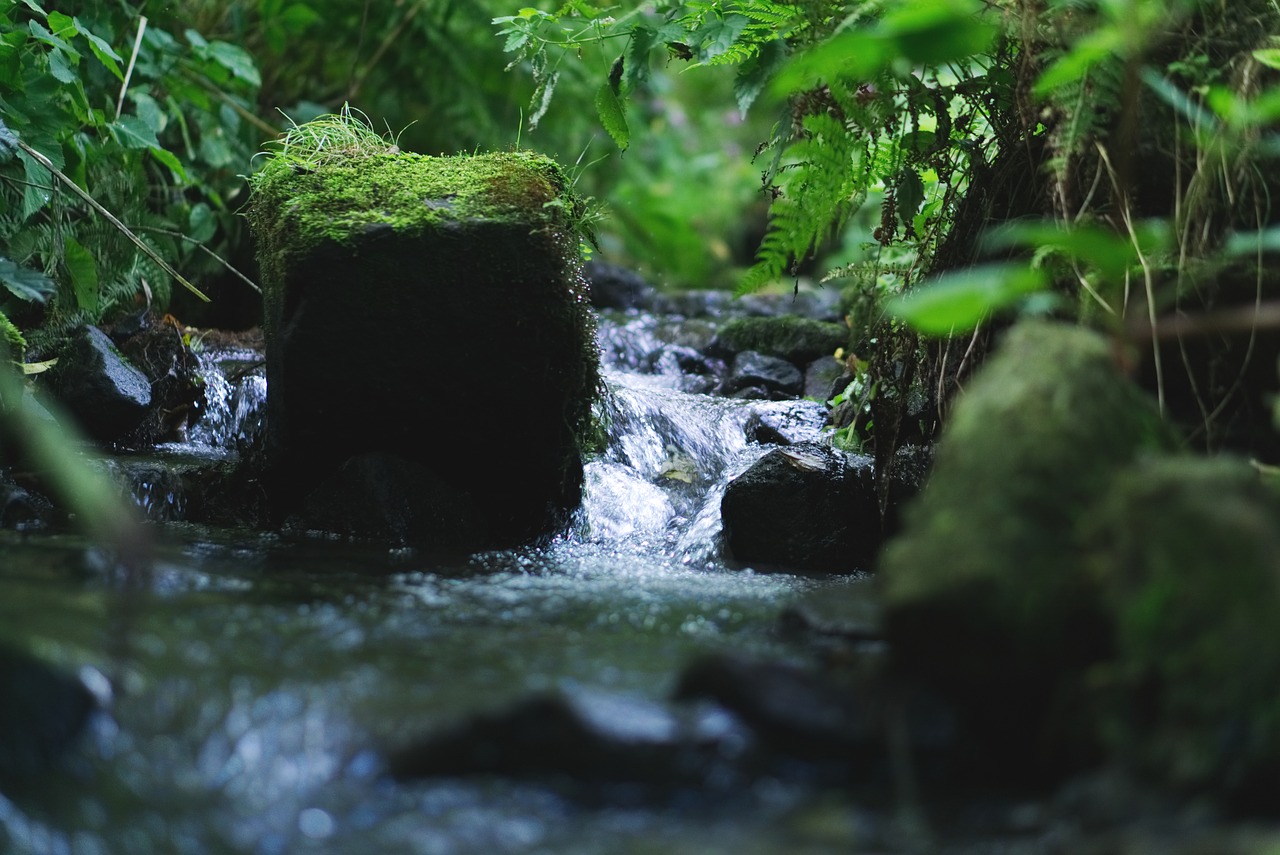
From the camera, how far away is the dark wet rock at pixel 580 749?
161 cm

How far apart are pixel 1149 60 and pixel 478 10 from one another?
5.27 metres

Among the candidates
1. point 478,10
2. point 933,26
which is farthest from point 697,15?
point 478,10

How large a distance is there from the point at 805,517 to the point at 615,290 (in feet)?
14.6

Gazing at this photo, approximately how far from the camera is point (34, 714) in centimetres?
164

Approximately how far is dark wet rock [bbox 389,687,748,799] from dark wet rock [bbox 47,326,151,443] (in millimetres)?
3210

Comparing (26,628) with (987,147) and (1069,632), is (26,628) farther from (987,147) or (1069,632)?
(987,147)

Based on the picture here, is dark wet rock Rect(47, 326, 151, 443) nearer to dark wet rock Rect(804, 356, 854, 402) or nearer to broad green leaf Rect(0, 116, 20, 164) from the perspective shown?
broad green leaf Rect(0, 116, 20, 164)

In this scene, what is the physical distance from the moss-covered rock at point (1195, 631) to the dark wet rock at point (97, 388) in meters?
3.85

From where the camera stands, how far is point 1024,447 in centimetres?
177

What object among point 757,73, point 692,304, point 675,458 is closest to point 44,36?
point 757,73

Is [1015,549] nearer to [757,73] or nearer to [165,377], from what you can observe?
[757,73]

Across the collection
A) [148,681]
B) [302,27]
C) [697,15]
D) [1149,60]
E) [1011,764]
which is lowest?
[1011,764]

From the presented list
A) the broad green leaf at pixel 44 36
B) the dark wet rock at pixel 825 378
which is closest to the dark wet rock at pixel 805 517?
the dark wet rock at pixel 825 378

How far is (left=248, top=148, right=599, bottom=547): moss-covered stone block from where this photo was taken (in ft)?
10.8
